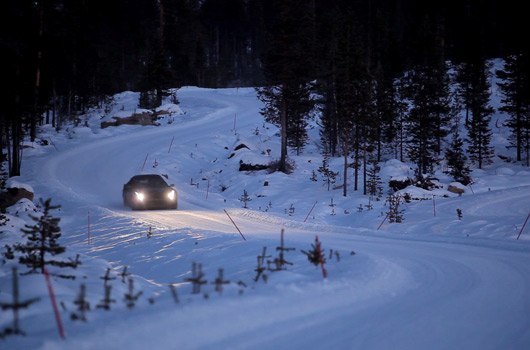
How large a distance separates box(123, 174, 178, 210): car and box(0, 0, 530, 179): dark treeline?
21.5 feet

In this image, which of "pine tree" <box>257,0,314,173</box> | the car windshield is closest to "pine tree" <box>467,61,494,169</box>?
"pine tree" <box>257,0,314,173</box>

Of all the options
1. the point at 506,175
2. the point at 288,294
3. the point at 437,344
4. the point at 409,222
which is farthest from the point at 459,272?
the point at 506,175

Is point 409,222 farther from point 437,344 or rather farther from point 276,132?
point 276,132

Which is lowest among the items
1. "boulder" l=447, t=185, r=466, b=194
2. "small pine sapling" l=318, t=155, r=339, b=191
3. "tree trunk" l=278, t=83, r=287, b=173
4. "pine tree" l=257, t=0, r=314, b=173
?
"boulder" l=447, t=185, r=466, b=194

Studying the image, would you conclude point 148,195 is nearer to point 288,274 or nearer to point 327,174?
point 288,274

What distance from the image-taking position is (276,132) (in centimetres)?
4144

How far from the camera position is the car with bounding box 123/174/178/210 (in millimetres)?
16453

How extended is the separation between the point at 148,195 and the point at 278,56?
47.6 feet

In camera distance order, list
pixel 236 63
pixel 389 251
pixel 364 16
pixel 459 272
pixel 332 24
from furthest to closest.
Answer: pixel 236 63 < pixel 364 16 < pixel 332 24 < pixel 389 251 < pixel 459 272

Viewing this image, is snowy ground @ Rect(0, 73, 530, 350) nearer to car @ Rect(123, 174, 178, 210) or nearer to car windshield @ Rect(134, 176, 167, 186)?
car @ Rect(123, 174, 178, 210)

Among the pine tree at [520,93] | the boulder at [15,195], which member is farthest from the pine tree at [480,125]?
the boulder at [15,195]

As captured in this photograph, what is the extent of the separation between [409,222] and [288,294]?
36.9ft

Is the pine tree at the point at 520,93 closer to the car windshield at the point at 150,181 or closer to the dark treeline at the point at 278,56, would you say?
the dark treeline at the point at 278,56

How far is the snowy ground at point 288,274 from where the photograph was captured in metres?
4.50
